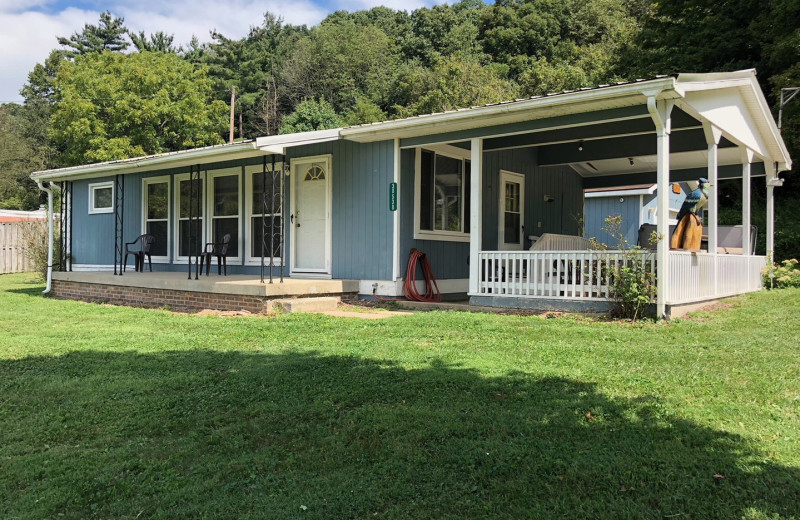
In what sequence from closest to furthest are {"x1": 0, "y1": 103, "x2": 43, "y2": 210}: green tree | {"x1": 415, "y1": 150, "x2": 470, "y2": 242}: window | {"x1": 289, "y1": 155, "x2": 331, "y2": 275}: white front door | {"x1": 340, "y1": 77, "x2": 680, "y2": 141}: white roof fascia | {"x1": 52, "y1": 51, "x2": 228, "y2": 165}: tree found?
{"x1": 340, "y1": 77, "x2": 680, "y2": 141}: white roof fascia
{"x1": 415, "y1": 150, "x2": 470, "y2": 242}: window
{"x1": 289, "y1": 155, "x2": 331, "y2": 275}: white front door
{"x1": 52, "y1": 51, "x2": 228, "y2": 165}: tree
{"x1": 0, "y1": 103, "x2": 43, "y2": 210}: green tree

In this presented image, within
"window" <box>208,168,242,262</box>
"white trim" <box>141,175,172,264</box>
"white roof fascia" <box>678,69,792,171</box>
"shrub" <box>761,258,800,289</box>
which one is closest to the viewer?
"white roof fascia" <box>678,69,792,171</box>

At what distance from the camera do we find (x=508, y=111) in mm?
7617

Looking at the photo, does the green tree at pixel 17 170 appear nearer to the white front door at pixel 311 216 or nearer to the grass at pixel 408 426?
the white front door at pixel 311 216

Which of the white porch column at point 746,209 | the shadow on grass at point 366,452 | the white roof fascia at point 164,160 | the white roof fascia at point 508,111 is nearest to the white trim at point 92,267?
the white roof fascia at point 164,160

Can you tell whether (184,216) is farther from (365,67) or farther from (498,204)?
(365,67)

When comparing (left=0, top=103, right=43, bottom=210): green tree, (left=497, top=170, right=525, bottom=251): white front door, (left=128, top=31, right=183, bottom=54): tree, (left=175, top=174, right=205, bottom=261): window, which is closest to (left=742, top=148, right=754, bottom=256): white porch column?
(left=497, top=170, right=525, bottom=251): white front door

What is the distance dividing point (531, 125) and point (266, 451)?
5.78m

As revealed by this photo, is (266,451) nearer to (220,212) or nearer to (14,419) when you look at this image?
(14,419)

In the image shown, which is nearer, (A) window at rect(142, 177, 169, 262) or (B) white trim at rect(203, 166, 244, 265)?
(B) white trim at rect(203, 166, 244, 265)

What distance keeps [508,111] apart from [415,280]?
119 inches

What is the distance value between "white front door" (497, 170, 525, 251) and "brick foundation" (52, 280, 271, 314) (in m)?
4.79

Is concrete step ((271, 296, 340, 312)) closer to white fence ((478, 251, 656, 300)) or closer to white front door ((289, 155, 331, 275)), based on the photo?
white front door ((289, 155, 331, 275))

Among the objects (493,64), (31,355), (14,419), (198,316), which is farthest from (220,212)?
(493,64)

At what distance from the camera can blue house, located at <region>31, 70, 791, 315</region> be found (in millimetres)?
7602
